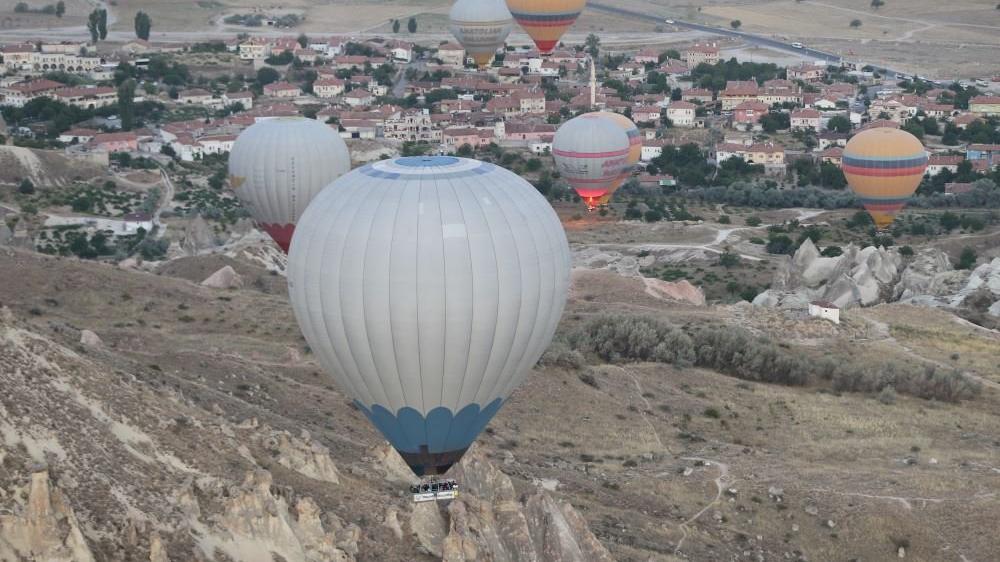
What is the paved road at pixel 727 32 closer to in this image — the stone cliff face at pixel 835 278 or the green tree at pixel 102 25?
the green tree at pixel 102 25

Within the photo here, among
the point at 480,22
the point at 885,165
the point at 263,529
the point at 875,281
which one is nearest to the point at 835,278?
the point at 875,281

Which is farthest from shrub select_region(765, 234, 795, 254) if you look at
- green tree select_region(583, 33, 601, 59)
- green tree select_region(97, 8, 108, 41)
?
green tree select_region(97, 8, 108, 41)

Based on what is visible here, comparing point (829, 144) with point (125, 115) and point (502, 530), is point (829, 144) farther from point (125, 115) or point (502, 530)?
point (502, 530)

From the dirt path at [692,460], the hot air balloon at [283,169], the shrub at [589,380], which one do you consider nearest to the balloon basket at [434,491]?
the dirt path at [692,460]

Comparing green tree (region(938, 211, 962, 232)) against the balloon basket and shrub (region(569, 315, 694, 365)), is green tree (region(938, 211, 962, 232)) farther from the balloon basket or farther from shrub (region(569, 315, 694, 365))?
the balloon basket

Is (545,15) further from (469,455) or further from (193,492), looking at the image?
(193,492)

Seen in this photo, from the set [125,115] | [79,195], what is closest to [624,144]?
[79,195]
